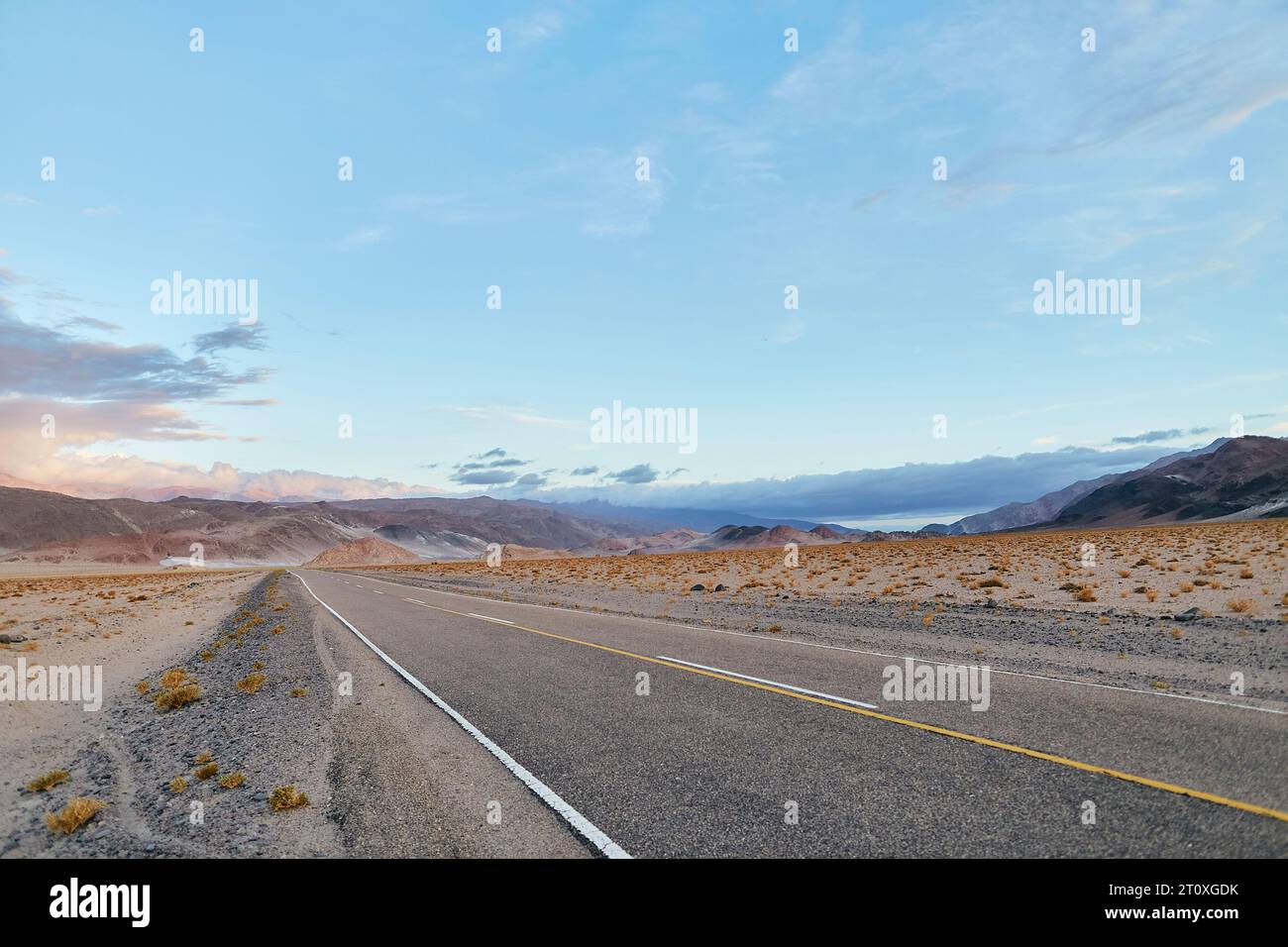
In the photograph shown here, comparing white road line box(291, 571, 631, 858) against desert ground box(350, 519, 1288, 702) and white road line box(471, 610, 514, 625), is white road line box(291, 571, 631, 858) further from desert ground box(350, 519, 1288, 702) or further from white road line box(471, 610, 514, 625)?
white road line box(471, 610, 514, 625)

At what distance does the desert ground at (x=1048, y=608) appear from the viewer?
12055mm

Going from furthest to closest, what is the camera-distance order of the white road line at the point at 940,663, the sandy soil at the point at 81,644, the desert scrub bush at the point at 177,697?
the desert scrub bush at the point at 177,697 < the sandy soil at the point at 81,644 < the white road line at the point at 940,663

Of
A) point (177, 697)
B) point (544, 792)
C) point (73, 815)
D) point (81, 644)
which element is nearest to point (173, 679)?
point (177, 697)

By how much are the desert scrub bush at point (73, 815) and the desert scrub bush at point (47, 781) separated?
1.46 metres

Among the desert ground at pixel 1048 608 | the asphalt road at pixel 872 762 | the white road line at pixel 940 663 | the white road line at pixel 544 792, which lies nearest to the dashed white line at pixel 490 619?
the white road line at pixel 940 663

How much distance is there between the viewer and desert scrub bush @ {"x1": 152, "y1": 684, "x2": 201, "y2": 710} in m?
12.0

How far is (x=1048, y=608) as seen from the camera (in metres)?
20.5

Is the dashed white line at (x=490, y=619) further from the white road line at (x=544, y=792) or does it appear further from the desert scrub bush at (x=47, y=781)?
the desert scrub bush at (x=47, y=781)

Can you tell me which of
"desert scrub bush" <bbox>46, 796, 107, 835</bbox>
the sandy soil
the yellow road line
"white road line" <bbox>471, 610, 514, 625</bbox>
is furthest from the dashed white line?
"desert scrub bush" <bbox>46, 796, 107, 835</bbox>

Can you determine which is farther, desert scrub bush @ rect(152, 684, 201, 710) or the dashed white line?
the dashed white line

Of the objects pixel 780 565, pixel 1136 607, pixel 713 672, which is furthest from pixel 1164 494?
pixel 713 672

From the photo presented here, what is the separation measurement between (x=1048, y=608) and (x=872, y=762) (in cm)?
1697

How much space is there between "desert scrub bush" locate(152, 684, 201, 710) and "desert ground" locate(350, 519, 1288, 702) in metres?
12.1
